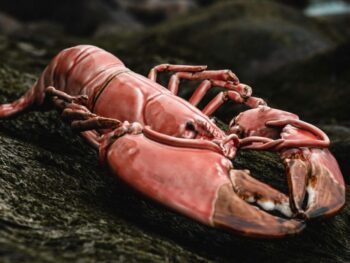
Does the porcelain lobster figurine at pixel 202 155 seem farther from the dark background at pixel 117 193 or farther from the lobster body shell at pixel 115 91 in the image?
the dark background at pixel 117 193

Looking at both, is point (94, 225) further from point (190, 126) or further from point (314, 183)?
point (314, 183)

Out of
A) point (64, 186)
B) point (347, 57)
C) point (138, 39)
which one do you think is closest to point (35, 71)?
point (64, 186)

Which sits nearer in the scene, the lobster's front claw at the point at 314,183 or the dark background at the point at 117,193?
the dark background at the point at 117,193

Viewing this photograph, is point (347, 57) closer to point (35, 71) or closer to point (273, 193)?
Result: point (35, 71)

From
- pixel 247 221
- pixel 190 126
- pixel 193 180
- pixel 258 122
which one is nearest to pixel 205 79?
pixel 258 122

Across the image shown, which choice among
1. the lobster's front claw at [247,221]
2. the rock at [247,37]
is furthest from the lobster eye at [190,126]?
the rock at [247,37]

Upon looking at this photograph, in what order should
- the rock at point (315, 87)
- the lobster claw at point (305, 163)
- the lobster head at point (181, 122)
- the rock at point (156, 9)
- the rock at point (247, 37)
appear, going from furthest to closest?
the rock at point (156, 9) → the rock at point (247, 37) → the rock at point (315, 87) → the lobster head at point (181, 122) → the lobster claw at point (305, 163)

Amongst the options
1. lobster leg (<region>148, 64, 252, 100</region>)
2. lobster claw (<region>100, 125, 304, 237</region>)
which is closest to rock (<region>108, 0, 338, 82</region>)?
lobster leg (<region>148, 64, 252, 100</region>)
